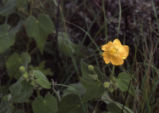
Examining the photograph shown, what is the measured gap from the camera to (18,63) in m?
1.43

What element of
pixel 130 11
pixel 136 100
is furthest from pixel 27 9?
pixel 136 100

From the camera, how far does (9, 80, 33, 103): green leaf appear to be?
1.03 metres

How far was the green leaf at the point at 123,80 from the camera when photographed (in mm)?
955

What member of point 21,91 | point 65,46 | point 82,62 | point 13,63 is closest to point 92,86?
point 82,62

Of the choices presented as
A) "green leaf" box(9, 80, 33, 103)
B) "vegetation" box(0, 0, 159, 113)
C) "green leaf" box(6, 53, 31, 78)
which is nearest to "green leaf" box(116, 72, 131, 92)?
"vegetation" box(0, 0, 159, 113)

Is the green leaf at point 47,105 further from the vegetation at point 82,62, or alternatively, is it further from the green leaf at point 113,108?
the green leaf at point 113,108

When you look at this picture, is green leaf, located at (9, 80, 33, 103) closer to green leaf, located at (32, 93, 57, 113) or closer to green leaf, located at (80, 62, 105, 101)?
green leaf, located at (32, 93, 57, 113)

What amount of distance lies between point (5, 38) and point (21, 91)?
455 mm

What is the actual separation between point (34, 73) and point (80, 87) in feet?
1.03

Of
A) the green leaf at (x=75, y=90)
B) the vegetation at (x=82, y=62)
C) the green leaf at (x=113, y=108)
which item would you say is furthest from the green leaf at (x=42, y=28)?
the green leaf at (x=113, y=108)

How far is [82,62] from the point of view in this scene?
41.1 inches

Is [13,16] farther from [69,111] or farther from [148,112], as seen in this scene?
[148,112]

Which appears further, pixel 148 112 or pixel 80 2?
pixel 80 2

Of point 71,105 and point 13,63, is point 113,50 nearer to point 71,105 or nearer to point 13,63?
point 71,105
